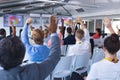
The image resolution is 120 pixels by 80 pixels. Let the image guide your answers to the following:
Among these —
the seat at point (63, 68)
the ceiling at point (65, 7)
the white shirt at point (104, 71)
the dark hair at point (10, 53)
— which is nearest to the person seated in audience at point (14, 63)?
the dark hair at point (10, 53)

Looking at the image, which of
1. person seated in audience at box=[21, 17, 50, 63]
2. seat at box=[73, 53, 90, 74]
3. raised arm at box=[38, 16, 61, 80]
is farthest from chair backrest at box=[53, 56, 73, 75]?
raised arm at box=[38, 16, 61, 80]

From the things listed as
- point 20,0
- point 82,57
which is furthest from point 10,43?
point 20,0

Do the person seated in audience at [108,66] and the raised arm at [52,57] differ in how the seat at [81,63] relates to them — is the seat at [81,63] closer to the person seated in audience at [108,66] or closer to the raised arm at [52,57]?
the person seated in audience at [108,66]

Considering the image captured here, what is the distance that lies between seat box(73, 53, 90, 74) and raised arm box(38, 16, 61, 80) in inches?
105

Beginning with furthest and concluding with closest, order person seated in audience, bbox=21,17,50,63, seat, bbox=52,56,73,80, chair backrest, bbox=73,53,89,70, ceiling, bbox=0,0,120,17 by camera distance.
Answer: ceiling, bbox=0,0,120,17
chair backrest, bbox=73,53,89,70
seat, bbox=52,56,73,80
person seated in audience, bbox=21,17,50,63

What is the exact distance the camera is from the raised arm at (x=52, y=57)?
1480 mm

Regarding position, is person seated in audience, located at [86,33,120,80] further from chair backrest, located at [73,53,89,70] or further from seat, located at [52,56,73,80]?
chair backrest, located at [73,53,89,70]

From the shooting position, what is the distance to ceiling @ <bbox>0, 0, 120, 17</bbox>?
14828 millimetres

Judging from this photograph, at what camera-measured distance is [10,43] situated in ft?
4.33

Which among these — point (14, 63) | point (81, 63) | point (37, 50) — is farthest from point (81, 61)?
point (14, 63)

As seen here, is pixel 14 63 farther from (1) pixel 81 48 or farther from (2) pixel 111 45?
(1) pixel 81 48

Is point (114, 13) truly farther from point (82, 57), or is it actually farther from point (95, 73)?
point (95, 73)

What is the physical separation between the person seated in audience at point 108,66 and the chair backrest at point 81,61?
2.15 m

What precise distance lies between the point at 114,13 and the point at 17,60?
46.1 feet
